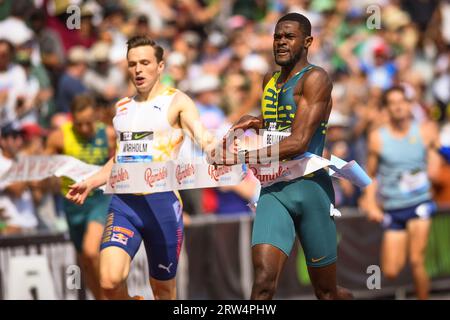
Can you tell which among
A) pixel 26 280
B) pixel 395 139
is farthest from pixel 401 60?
pixel 26 280

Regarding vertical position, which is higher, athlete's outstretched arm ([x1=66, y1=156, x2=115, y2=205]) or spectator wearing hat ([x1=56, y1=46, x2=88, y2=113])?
spectator wearing hat ([x1=56, y1=46, x2=88, y2=113])

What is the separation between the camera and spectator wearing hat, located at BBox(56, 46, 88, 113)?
15.7 m

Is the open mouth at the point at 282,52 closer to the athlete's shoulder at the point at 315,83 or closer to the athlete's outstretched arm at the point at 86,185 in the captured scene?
the athlete's shoulder at the point at 315,83

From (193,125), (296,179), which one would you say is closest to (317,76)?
(296,179)

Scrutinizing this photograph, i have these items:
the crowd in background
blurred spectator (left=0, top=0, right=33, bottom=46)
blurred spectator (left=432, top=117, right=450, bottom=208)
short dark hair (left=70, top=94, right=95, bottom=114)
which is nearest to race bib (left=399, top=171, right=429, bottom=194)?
the crowd in background

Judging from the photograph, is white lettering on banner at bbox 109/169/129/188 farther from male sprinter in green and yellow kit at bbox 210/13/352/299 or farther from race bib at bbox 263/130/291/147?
race bib at bbox 263/130/291/147

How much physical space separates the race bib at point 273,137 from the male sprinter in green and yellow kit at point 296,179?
40mm

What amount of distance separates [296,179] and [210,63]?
9.34 m

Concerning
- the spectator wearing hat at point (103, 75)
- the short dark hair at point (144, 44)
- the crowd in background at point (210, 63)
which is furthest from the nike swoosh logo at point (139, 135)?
the spectator wearing hat at point (103, 75)

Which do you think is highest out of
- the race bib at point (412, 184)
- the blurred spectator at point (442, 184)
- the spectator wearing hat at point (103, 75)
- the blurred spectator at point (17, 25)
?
the blurred spectator at point (17, 25)

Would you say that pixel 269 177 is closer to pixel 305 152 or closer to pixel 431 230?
pixel 305 152

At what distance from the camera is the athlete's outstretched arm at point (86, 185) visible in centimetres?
1024

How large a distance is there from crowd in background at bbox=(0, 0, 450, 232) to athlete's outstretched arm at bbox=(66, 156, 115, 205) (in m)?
2.60

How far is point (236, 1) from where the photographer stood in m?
21.1
